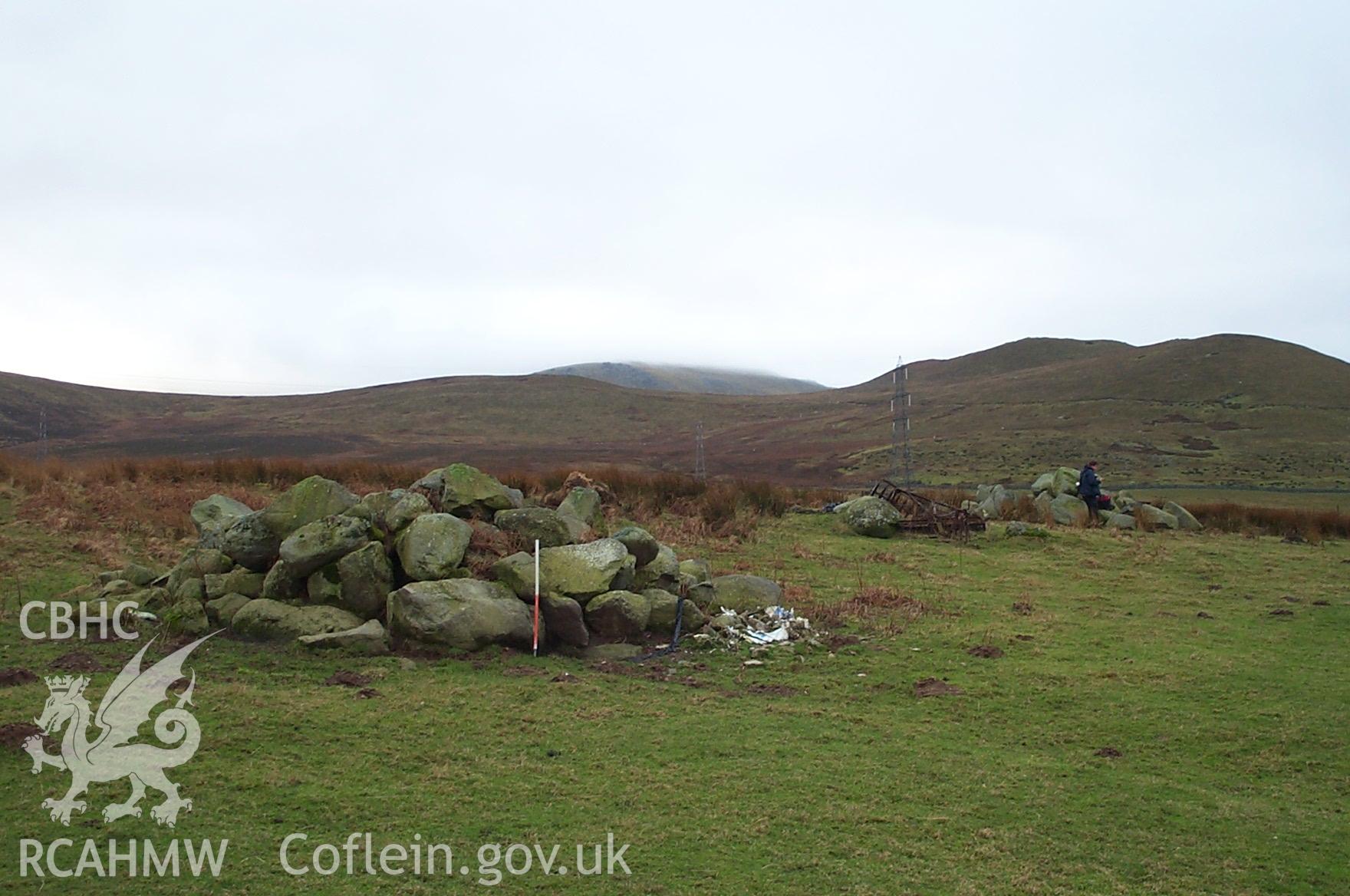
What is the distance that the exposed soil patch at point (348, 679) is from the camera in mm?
9125

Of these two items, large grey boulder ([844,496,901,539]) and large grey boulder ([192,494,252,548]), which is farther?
large grey boulder ([844,496,901,539])

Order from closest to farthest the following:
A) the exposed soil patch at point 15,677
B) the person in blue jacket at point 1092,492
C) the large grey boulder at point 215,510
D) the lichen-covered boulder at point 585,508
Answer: the exposed soil patch at point 15,677 < the large grey boulder at point 215,510 < the lichen-covered boulder at point 585,508 < the person in blue jacket at point 1092,492

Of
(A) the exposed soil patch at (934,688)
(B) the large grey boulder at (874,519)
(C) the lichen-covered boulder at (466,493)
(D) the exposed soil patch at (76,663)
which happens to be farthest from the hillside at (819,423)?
(A) the exposed soil patch at (934,688)

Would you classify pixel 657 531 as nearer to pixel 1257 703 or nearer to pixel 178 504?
pixel 178 504

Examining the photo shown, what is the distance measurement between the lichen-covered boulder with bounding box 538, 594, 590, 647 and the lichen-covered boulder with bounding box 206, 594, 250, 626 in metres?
3.69

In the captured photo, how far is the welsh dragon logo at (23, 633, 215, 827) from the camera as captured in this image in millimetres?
5984

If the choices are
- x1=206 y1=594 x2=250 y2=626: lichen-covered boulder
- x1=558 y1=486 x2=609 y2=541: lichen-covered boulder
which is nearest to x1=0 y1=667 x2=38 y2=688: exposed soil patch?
x1=206 y1=594 x2=250 y2=626: lichen-covered boulder

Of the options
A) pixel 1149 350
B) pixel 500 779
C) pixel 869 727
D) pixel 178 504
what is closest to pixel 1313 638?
pixel 869 727

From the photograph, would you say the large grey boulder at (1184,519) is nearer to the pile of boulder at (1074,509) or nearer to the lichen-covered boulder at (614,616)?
the pile of boulder at (1074,509)

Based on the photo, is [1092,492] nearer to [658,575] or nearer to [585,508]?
[585,508]

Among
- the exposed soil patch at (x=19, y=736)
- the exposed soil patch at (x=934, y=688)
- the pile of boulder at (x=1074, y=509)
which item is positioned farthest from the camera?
the pile of boulder at (x=1074, y=509)

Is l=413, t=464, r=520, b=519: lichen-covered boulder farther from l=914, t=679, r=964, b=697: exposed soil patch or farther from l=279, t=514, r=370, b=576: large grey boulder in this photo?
l=914, t=679, r=964, b=697: exposed soil patch

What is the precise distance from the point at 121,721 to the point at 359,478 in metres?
15.3

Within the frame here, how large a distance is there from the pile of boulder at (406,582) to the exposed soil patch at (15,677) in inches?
76.0
